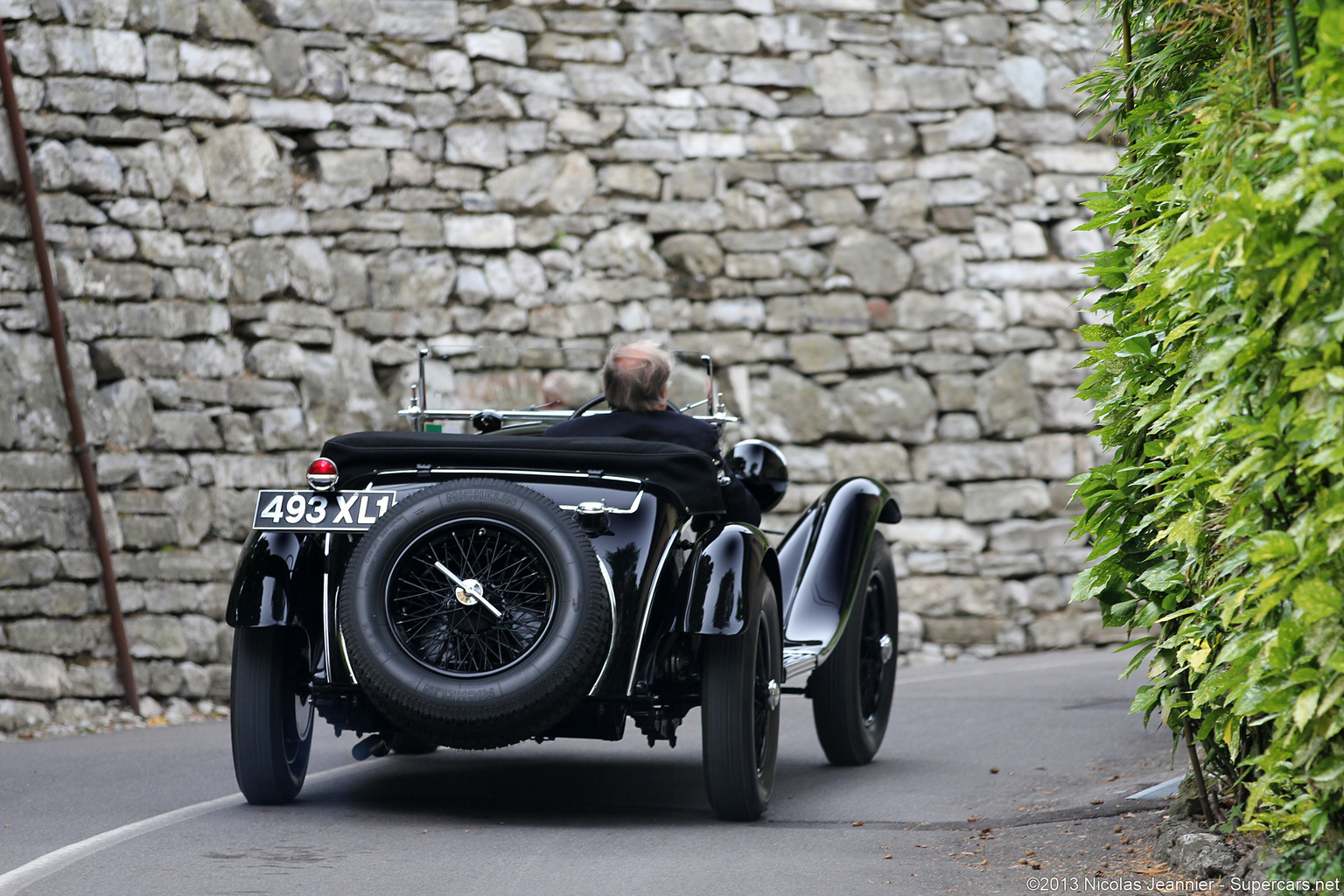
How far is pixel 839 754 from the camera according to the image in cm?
554

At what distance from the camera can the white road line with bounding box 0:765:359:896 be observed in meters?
3.59

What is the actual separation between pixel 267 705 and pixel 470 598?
2.73 ft

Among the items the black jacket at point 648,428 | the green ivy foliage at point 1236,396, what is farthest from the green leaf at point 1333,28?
the black jacket at point 648,428

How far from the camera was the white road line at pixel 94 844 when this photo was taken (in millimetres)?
3594

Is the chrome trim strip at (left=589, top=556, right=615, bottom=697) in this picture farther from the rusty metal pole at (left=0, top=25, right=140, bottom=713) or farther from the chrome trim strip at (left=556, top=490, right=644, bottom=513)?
the rusty metal pole at (left=0, top=25, right=140, bottom=713)

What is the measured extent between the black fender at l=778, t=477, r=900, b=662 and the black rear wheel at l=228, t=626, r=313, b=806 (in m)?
1.79

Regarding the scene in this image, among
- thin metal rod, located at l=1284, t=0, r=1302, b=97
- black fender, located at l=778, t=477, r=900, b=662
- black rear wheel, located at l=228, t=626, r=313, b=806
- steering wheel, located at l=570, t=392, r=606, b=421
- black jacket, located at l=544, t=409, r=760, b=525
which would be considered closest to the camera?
thin metal rod, located at l=1284, t=0, r=1302, b=97

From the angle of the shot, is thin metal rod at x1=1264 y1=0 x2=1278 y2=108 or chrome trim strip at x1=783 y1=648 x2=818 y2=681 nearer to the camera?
thin metal rod at x1=1264 y1=0 x2=1278 y2=108

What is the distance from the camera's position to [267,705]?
4.36m

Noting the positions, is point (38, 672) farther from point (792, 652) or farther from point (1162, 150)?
point (1162, 150)

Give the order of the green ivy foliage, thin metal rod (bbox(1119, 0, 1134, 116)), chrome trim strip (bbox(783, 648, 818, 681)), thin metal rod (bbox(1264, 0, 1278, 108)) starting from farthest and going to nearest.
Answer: chrome trim strip (bbox(783, 648, 818, 681)) < thin metal rod (bbox(1119, 0, 1134, 116)) < thin metal rod (bbox(1264, 0, 1278, 108)) < the green ivy foliage

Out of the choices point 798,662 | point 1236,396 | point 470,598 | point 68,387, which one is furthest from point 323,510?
point 68,387

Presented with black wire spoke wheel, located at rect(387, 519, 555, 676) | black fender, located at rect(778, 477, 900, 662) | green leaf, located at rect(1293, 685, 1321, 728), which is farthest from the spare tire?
green leaf, located at rect(1293, 685, 1321, 728)

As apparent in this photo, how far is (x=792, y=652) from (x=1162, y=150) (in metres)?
2.21
